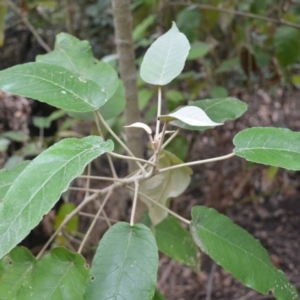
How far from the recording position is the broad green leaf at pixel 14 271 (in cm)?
68

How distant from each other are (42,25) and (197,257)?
8.49 feet

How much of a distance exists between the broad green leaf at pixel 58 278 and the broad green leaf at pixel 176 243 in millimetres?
281

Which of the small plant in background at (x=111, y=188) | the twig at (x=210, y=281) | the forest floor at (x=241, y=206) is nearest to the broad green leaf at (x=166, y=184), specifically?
the small plant in background at (x=111, y=188)

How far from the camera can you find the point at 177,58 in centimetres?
72

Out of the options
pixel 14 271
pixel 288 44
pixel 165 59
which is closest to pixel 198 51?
pixel 288 44

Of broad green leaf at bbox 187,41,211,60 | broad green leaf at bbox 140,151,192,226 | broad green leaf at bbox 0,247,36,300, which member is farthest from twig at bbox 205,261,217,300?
broad green leaf at bbox 0,247,36,300

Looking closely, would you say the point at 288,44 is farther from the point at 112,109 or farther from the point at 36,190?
the point at 36,190

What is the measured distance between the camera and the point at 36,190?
1.70 ft

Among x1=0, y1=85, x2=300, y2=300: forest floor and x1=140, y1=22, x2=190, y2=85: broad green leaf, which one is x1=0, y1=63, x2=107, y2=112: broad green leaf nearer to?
x1=140, y1=22, x2=190, y2=85: broad green leaf

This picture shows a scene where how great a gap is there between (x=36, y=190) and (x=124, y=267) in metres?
0.17

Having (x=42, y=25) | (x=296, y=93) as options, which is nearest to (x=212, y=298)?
(x=296, y=93)

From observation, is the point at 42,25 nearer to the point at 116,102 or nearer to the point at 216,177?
the point at 216,177

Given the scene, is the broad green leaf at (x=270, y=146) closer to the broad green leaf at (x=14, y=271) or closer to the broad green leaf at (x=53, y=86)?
the broad green leaf at (x=53, y=86)

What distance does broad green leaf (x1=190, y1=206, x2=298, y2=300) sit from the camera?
68 centimetres
